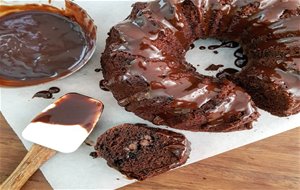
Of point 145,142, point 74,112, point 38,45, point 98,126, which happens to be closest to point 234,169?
point 145,142

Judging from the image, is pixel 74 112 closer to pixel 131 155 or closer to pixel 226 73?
pixel 131 155

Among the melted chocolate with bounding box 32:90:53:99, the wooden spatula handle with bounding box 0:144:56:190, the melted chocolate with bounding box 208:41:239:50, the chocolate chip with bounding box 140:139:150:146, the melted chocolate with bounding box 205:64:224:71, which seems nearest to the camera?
the wooden spatula handle with bounding box 0:144:56:190

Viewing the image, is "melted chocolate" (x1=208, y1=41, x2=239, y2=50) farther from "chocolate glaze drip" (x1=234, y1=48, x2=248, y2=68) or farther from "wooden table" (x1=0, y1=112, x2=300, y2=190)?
"wooden table" (x1=0, y1=112, x2=300, y2=190)

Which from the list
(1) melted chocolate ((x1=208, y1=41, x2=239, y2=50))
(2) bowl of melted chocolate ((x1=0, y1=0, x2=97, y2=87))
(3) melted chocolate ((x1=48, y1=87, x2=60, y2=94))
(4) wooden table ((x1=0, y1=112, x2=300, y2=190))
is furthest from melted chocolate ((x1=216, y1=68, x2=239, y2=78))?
(3) melted chocolate ((x1=48, y1=87, x2=60, y2=94))

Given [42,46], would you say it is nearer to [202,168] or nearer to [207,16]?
[207,16]

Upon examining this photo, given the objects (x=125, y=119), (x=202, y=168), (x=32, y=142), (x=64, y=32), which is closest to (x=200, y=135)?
(x=202, y=168)

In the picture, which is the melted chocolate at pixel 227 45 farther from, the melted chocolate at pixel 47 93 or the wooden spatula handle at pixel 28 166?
the wooden spatula handle at pixel 28 166

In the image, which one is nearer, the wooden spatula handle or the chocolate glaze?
the wooden spatula handle

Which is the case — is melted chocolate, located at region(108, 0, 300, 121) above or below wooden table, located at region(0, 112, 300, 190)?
above
